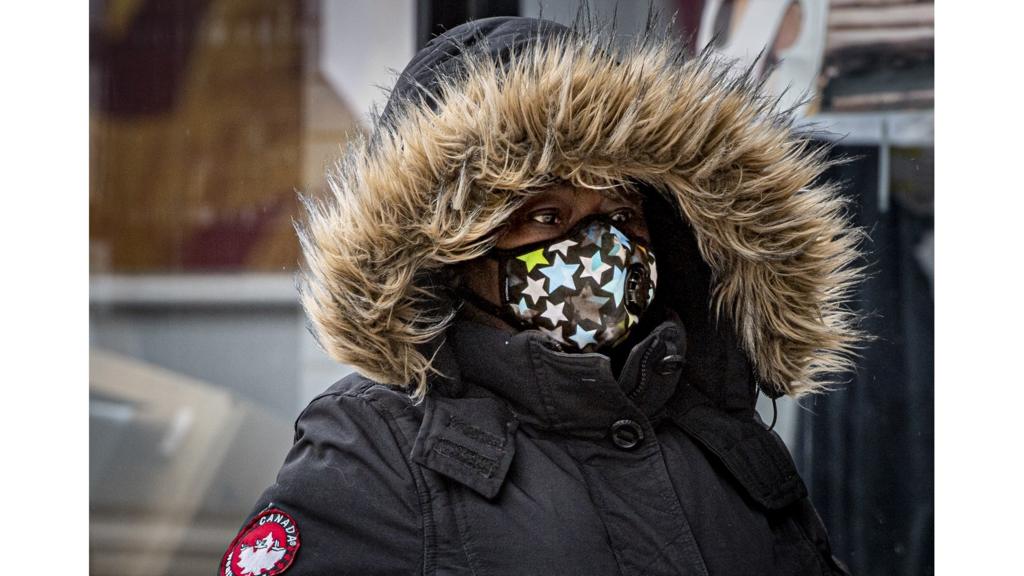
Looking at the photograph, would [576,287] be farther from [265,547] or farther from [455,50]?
[265,547]

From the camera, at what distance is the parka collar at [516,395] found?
1.81 meters

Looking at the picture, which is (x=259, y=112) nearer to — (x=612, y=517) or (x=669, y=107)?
(x=669, y=107)

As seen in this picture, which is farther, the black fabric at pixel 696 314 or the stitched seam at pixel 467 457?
the black fabric at pixel 696 314

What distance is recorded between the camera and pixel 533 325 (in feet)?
6.47

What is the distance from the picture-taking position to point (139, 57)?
3.22 meters

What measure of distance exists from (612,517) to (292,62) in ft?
6.42

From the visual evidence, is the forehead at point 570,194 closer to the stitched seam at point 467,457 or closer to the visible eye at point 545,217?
the visible eye at point 545,217

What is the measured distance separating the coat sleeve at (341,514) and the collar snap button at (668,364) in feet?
1.59

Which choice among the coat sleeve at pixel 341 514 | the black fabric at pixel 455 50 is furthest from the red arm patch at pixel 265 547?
the black fabric at pixel 455 50

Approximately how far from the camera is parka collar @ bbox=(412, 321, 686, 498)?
1.81 meters

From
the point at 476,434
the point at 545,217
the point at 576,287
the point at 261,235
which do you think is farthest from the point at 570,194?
the point at 261,235

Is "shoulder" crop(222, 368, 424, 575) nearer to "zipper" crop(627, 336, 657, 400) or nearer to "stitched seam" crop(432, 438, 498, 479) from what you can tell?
"stitched seam" crop(432, 438, 498, 479)

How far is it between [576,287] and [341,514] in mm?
553
